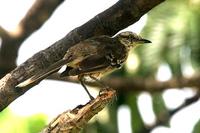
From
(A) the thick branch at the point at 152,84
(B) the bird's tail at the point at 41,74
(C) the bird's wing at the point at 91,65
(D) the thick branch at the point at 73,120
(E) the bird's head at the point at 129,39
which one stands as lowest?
(A) the thick branch at the point at 152,84

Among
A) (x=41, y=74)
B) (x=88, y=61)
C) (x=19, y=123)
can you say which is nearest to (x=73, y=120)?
(x=41, y=74)

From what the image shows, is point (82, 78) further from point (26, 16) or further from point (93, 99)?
point (26, 16)

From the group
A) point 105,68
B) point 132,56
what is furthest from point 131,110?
point 105,68

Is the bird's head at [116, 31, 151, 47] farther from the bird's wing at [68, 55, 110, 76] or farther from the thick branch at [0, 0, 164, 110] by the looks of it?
the thick branch at [0, 0, 164, 110]

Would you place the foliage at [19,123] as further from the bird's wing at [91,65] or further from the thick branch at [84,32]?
the thick branch at [84,32]

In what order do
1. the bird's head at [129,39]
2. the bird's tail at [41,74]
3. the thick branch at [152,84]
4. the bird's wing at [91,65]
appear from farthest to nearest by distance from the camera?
the thick branch at [152,84] < the bird's head at [129,39] < the bird's wing at [91,65] < the bird's tail at [41,74]

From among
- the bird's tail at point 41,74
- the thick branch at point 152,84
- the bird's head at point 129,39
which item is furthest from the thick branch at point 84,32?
the thick branch at point 152,84
